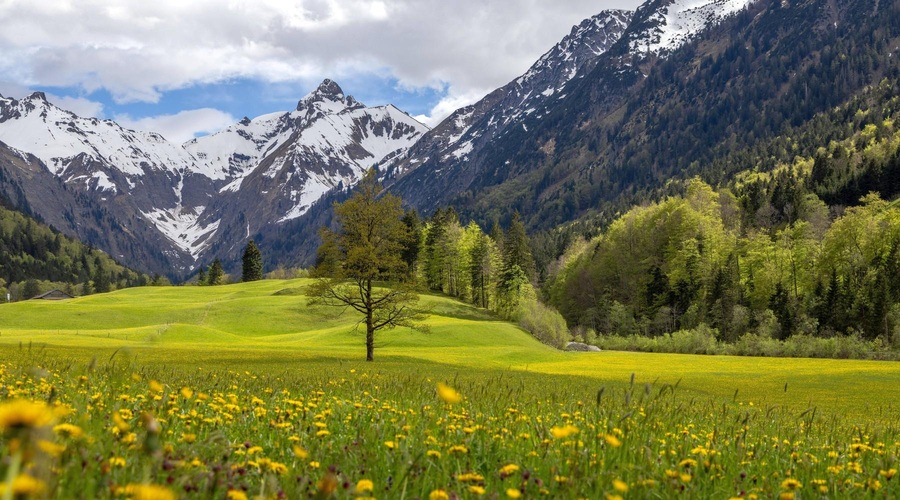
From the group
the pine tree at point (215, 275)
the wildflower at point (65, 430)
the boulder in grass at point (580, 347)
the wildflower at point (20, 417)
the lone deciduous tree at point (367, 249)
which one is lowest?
the boulder in grass at point (580, 347)

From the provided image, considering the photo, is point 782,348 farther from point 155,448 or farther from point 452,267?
point 155,448

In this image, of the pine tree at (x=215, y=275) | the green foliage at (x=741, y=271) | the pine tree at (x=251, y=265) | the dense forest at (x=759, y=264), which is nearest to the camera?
the green foliage at (x=741, y=271)

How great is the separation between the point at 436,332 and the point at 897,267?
51.2m

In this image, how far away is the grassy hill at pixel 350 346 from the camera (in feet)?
107

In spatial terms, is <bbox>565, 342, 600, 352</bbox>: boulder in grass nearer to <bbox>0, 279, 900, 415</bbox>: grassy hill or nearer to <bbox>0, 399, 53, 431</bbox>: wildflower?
<bbox>0, 279, 900, 415</bbox>: grassy hill

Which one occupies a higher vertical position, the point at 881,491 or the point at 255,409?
the point at 255,409

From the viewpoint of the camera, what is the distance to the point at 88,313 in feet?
238

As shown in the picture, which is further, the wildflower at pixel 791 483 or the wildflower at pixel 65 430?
the wildflower at pixel 791 483

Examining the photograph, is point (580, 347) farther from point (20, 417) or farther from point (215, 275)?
point (215, 275)

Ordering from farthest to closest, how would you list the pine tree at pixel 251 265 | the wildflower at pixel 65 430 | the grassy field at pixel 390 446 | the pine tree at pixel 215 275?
the pine tree at pixel 215 275, the pine tree at pixel 251 265, the wildflower at pixel 65 430, the grassy field at pixel 390 446

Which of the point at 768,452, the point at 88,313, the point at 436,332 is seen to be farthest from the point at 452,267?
the point at 768,452

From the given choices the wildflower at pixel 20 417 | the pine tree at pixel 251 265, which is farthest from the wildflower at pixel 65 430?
the pine tree at pixel 251 265

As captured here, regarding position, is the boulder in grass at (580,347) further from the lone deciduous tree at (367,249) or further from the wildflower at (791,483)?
the wildflower at (791,483)

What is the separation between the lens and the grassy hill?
32509 millimetres
